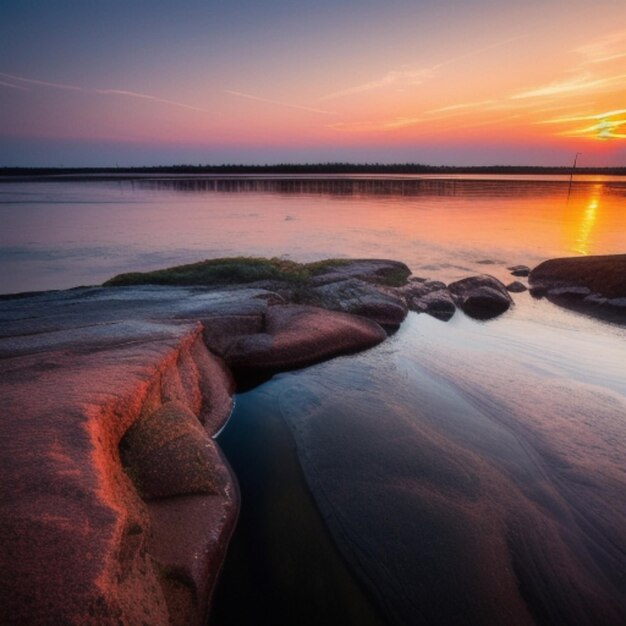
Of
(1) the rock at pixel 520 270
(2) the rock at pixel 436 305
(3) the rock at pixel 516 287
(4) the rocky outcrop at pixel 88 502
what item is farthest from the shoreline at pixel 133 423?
(1) the rock at pixel 520 270

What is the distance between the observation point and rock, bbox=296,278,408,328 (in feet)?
25.8

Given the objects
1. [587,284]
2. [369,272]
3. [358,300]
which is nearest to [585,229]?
[587,284]

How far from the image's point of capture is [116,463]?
2859 mm

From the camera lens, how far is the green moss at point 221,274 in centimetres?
993

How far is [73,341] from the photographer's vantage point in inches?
177

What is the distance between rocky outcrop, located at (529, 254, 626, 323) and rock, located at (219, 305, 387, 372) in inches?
198

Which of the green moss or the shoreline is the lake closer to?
the shoreline

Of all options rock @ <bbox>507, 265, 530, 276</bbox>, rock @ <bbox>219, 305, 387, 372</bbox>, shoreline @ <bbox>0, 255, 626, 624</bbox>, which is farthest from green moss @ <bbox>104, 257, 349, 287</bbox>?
rock @ <bbox>507, 265, 530, 276</bbox>

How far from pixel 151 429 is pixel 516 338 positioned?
20.2 ft

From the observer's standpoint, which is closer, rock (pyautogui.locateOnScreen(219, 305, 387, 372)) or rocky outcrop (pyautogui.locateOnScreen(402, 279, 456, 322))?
rock (pyautogui.locateOnScreen(219, 305, 387, 372))

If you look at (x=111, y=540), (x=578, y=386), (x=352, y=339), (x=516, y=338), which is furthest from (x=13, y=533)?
(x=516, y=338)

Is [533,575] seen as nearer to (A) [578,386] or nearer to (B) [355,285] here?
(A) [578,386]

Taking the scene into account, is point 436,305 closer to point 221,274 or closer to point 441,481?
point 221,274

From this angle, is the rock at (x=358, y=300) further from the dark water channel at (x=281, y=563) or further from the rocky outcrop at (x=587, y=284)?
the dark water channel at (x=281, y=563)
